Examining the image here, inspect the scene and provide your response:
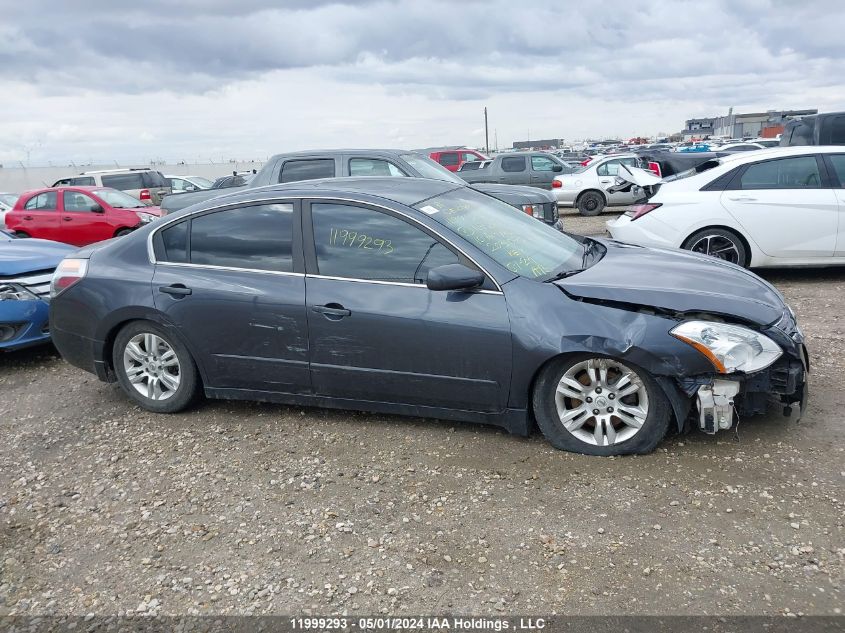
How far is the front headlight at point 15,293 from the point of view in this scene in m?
6.18

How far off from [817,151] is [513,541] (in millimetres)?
6717

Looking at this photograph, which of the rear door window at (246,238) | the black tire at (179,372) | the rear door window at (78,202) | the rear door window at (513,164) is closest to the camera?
the rear door window at (246,238)

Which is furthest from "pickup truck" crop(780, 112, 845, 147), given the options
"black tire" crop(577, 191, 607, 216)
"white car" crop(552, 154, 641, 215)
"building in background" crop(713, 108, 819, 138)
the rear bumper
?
"building in background" crop(713, 108, 819, 138)

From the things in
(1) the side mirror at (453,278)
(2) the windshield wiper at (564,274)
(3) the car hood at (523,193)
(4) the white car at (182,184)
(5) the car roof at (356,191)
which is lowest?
(2) the windshield wiper at (564,274)

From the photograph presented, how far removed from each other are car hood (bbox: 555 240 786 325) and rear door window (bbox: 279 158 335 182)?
16.6ft

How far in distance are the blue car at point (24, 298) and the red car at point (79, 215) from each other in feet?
25.3

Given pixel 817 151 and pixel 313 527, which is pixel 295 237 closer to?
pixel 313 527

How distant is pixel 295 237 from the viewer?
4441mm

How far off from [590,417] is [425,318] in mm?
1053

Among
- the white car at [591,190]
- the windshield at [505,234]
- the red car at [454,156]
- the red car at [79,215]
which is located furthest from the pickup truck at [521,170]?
the windshield at [505,234]

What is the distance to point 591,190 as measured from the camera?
17516 millimetres

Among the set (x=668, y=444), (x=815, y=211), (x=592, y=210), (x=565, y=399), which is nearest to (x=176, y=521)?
(x=565, y=399)

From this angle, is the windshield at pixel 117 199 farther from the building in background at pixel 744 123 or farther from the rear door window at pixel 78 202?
the building in background at pixel 744 123

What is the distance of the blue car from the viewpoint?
607 centimetres
